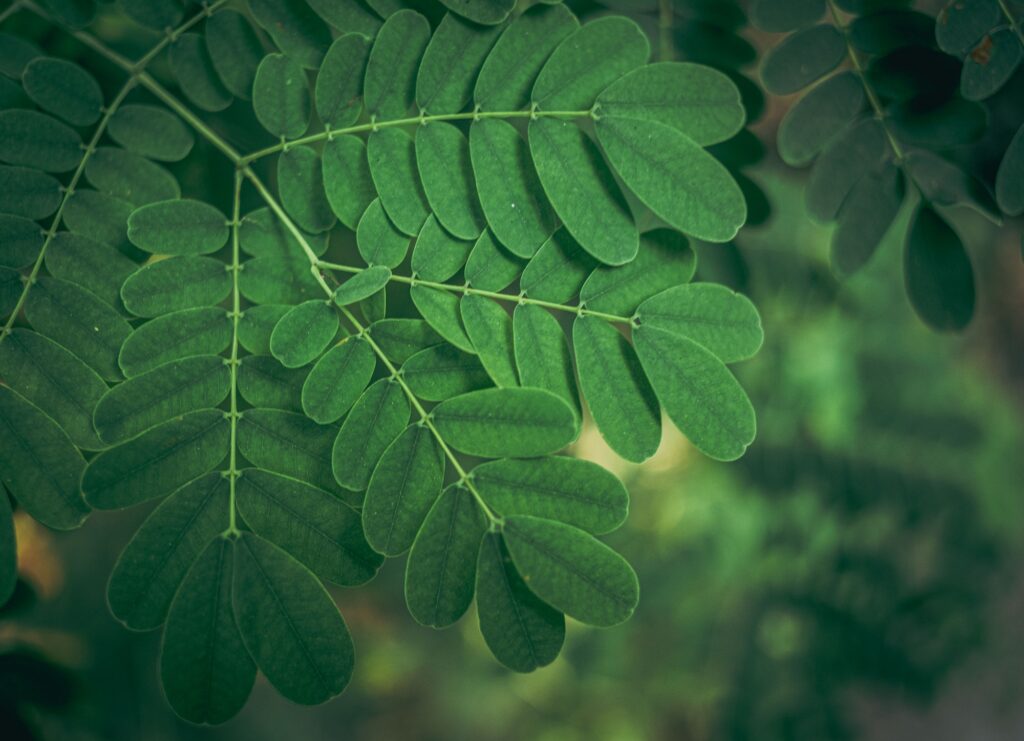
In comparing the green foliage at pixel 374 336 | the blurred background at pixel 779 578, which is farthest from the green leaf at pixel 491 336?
the blurred background at pixel 779 578

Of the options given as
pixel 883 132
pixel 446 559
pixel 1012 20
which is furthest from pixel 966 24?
pixel 446 559

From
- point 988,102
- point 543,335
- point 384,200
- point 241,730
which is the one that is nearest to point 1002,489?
point 988,102

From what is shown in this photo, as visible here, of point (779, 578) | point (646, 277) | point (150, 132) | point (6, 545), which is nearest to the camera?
point (6, 545)

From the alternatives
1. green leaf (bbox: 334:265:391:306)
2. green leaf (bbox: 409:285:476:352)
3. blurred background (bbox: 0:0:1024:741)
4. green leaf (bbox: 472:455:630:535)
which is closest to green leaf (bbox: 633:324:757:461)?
green leaf (bbox: 472:455:630:535)

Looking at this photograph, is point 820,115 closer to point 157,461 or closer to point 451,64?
point 451,64

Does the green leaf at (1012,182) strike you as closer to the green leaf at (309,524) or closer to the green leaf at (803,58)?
the green leaf at (803,58)

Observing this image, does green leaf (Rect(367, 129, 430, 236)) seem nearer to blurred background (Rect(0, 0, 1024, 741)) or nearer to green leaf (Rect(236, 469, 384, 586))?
green leaf (Rect(236, 469, 384, 586))
